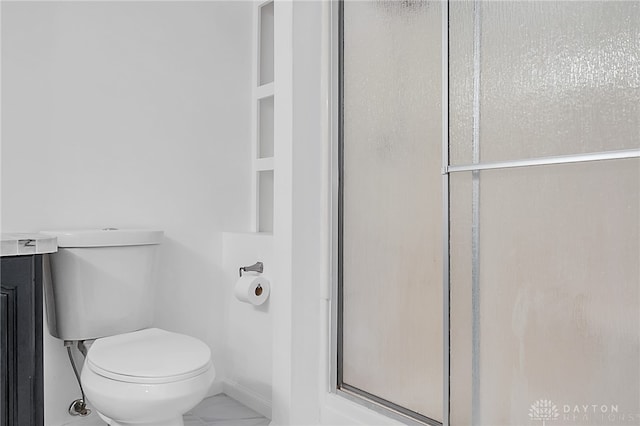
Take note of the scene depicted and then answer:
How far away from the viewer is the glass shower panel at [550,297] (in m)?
1.35

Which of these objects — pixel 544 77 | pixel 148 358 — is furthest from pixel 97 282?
pixel 544 77

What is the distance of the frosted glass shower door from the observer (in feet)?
4.44

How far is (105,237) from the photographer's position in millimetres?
2018

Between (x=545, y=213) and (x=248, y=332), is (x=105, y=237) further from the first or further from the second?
(x=545, y=213)

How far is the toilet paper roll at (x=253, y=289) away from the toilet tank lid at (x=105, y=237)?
14.7 inches

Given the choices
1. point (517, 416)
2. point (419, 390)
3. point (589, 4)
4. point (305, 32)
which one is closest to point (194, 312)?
point (419, 390)

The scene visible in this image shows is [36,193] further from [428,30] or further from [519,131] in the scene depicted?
[519,131]

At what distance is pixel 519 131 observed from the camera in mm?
1559

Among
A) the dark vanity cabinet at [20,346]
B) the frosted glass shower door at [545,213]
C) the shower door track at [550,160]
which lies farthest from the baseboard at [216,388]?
the shower door track at [550,160]

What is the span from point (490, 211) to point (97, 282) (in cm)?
139

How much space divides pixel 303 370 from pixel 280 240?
1.69 feet

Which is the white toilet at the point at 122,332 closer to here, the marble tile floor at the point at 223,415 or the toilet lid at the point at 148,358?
the toilet lid at the point at 148,358

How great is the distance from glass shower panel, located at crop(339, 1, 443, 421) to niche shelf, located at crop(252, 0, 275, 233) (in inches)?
24.5

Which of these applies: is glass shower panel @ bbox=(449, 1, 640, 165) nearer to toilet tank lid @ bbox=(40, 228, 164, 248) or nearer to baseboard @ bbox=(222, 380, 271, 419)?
toilet tank lid @ bbox=(40, 228, 164, 248)
